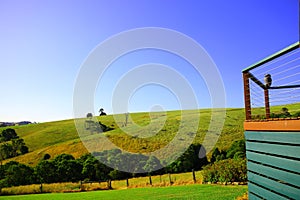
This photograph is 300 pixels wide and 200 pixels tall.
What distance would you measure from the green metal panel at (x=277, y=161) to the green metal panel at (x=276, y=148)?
0.09m

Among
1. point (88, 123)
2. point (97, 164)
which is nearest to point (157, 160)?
point (97, 164)

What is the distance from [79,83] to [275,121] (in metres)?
16.3

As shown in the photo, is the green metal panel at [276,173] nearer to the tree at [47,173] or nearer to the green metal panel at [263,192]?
the green metal panel at [263,192]

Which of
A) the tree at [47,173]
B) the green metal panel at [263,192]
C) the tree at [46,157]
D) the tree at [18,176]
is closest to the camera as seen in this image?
the green metal panel at [263,192]

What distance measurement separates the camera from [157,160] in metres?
34.9

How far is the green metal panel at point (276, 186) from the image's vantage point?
4.93 metres

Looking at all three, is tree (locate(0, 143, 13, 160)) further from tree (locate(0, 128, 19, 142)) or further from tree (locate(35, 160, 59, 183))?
tree (locate(35, 160, 59, 183))

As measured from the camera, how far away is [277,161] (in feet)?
17.9

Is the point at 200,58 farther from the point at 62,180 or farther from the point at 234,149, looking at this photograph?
the point at 62,180

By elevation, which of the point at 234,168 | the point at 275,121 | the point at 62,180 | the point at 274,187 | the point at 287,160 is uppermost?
the point at 275,121

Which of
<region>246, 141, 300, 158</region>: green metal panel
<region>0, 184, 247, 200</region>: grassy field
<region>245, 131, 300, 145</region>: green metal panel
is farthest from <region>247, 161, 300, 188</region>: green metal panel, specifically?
<region>0, 184, 247, 200</region>: grassy field

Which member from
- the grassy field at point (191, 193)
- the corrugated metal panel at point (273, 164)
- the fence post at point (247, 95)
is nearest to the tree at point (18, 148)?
the grassy field at point (191, 193)

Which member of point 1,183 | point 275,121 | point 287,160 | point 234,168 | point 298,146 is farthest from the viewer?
point 1,183

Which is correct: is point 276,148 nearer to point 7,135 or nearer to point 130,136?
point 130,136
